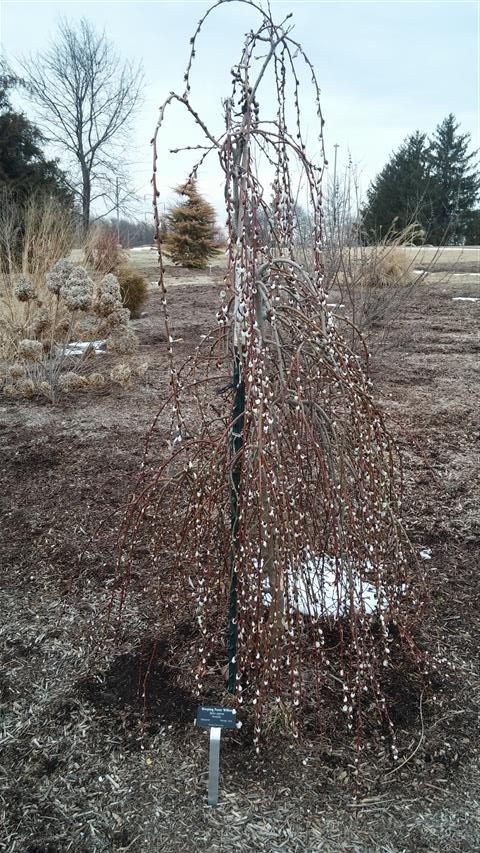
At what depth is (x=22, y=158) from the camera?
1733 centimetres

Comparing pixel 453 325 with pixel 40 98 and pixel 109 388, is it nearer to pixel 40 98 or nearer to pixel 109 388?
pixel 109 388

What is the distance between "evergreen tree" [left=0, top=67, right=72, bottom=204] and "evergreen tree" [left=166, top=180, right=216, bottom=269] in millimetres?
3155

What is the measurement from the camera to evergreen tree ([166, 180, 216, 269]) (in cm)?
1873

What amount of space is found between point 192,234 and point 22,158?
5.15m

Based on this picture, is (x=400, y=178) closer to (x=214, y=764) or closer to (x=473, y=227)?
(x=473, y=227)

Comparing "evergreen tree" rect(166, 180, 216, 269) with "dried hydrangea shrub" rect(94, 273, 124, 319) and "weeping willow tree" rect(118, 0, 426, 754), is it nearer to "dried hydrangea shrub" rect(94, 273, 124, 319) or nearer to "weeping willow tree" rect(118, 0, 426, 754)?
"dried hydrangea shrub" rect(94, 273, 124, 319)

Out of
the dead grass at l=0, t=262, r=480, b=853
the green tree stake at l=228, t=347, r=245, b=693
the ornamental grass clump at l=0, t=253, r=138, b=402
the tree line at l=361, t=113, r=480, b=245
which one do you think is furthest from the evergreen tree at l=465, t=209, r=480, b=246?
the green tree stake at l=228, t=347, r=245, b=693

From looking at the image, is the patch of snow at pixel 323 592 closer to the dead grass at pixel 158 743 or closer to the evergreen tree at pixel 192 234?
the dead grass at pixel 158 743

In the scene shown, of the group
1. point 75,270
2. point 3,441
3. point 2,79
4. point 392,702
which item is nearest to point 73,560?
point 392,702

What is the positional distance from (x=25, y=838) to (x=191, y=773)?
507 millimetres

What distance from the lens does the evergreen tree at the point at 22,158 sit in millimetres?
16656

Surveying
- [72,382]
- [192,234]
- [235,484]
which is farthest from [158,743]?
[192,234]

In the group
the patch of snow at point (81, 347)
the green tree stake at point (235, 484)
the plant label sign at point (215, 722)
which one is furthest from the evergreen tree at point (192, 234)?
the plant label sign at point (215, 722)

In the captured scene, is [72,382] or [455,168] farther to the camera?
[455,168]
